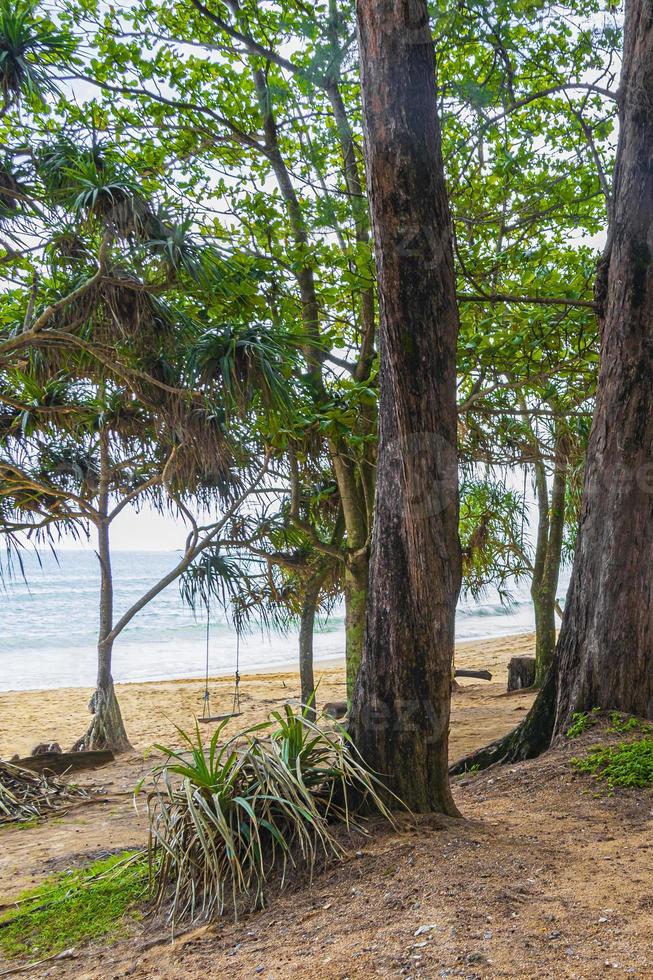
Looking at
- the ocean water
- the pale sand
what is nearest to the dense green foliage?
the pale sand

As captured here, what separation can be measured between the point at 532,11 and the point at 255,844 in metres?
5.08

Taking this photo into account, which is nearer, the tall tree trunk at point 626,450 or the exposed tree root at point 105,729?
the tall tree trunk at point 626,450

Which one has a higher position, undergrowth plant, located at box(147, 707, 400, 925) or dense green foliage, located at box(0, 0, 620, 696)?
dense green foliage, located at box(0, 0, 620, 696)

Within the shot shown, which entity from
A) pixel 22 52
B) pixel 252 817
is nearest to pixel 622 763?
pixel 252 817

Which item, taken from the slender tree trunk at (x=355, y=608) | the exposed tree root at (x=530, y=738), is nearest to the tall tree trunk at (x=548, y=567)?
the slender tree trunk at (x=355, y=608)

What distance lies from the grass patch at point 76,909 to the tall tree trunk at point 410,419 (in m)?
0.99

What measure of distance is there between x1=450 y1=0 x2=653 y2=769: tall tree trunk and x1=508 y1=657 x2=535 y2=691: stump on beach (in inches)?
213

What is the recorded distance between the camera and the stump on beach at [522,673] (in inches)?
355

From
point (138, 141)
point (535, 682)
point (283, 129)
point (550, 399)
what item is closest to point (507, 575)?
point (535, 682)

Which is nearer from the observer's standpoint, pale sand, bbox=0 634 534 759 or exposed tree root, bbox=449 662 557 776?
exposed tree root, bbox=449 662 557 776

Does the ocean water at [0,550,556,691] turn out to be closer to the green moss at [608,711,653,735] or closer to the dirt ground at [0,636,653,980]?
the green moss at [608,711,653,735]

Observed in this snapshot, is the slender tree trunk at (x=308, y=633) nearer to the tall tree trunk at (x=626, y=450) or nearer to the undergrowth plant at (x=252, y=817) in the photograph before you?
the tall tree trunk at (x=626, y=450)

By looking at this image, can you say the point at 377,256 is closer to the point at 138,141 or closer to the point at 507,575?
the point at 138,141

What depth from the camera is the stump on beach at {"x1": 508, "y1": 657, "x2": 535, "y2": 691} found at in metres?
9.02
